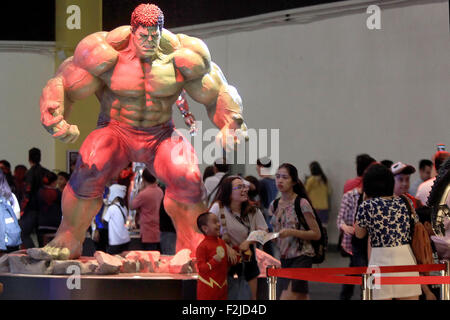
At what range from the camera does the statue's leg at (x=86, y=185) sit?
4.62 m

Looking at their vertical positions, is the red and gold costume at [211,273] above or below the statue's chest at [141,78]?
below

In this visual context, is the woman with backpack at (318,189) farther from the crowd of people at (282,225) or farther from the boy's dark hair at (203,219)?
the boy's dark hair at (203,219)

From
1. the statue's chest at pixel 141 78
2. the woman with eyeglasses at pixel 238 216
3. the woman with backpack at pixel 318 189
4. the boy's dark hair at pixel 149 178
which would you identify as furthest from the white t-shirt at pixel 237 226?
the woman with backpack at pixel 318 189

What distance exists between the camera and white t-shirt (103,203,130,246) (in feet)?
20.6

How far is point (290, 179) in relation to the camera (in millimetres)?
4859

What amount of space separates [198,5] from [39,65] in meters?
1.14

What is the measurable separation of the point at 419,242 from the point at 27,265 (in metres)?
2.01

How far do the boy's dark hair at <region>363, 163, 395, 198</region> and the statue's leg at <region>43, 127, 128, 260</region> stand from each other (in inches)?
50.7

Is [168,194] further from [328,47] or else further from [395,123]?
[328,47]

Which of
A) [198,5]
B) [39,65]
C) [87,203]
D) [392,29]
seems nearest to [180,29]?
[198,5]

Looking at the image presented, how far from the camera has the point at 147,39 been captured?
436 cm

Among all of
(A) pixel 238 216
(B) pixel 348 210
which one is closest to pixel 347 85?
(B) pixel 348 210

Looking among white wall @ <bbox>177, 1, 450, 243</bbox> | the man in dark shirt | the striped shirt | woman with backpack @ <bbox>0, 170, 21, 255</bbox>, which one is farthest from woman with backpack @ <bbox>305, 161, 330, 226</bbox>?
woman with backpack @ <bbox>0, 170, 21, 255</bbox>

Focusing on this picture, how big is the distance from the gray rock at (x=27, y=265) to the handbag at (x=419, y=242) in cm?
184
